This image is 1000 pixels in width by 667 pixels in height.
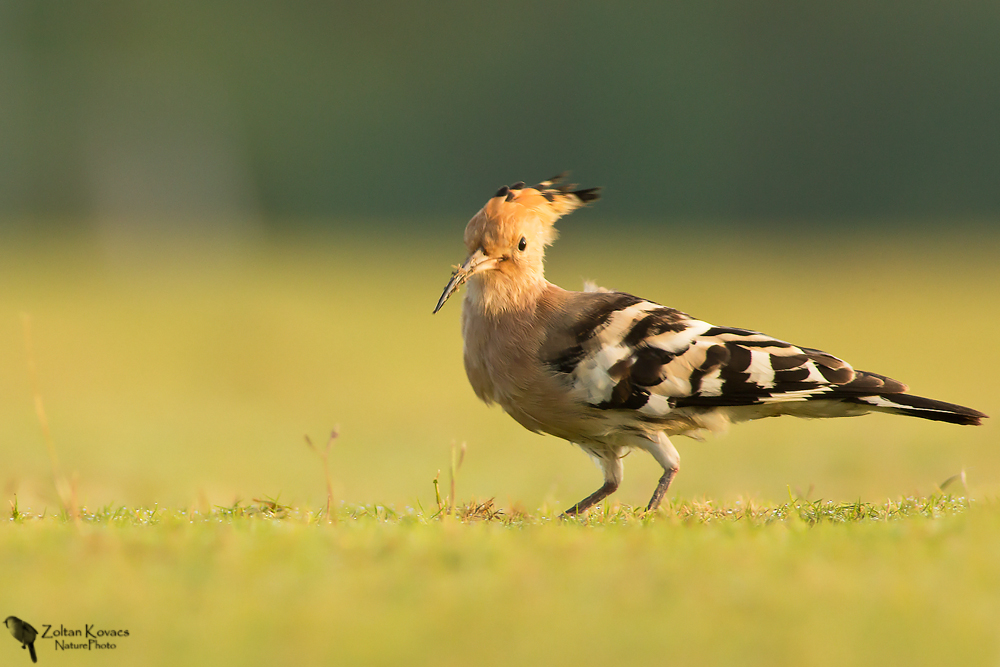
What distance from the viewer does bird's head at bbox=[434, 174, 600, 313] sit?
5.30 m

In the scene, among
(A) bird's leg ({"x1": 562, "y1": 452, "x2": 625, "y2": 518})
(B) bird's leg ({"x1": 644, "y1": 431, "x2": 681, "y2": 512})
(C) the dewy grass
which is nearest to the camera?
(C) the dewy grass

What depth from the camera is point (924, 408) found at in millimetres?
4711

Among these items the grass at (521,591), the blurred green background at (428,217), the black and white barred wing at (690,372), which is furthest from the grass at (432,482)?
the black and white barred wing at (690,372)

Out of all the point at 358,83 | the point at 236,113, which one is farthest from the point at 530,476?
the point at 358,83

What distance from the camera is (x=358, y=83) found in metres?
34.3

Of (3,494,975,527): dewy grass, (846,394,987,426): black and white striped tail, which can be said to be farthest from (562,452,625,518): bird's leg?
(846,394,987,426): black and white striped tail

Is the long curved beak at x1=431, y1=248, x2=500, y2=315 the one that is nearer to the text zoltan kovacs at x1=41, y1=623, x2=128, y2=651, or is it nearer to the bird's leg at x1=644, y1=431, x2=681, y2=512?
the bird's leg at x1=644, y1=431, x2=681, y2=512

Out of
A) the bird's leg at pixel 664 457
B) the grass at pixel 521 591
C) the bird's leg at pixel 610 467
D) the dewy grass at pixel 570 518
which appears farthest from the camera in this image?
the bird's leg at pixel 610 467

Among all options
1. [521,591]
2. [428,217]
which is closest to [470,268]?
[521,591]

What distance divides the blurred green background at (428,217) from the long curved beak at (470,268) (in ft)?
6.72

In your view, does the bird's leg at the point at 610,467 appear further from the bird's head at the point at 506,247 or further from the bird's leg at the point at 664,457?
the bird's head at the point at 506,247

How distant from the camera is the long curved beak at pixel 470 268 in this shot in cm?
522

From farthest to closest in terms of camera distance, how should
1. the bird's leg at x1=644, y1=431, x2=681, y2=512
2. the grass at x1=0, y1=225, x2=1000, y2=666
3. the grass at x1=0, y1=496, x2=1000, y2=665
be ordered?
the bird's leg at x1=644, y1=431, x2=681, y2=512
the grass at x1=0, y1=225, x2=1000, y2=666
the grass at x1=0, y1=496, x2=1000, y2=665

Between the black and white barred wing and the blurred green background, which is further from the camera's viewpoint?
the blurred green background
